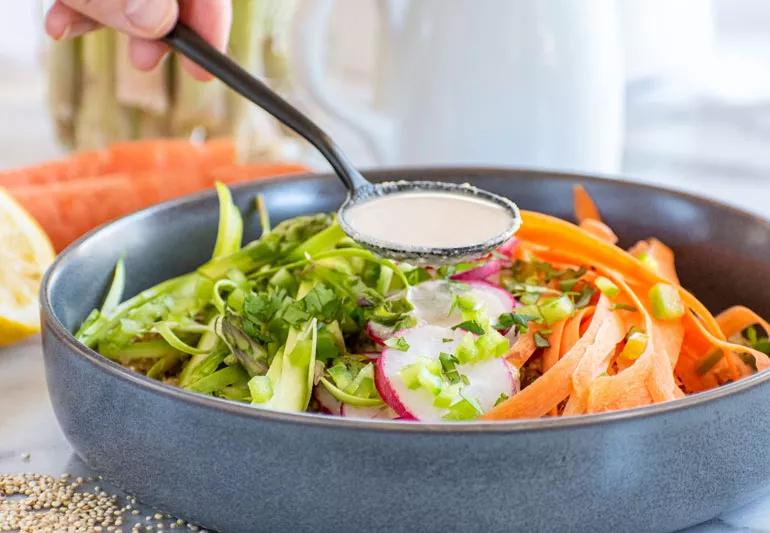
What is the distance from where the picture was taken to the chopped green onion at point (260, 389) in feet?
3.68

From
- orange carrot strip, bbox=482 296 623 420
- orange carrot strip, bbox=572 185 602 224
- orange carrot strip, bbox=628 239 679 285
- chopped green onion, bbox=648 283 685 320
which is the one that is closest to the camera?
orange carrot strip, bbox=482 296 623 420

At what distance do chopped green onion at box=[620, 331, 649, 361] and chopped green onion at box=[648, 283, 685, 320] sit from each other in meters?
0.09

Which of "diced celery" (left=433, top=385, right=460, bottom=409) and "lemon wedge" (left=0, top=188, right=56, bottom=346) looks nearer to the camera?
"diced celery" (left=433, top=385, right=460, bottom=409)

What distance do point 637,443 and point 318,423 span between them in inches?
10.6

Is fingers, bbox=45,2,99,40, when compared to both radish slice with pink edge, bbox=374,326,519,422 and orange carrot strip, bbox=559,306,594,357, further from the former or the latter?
orange carrot strip, bbox=559,306,594,357

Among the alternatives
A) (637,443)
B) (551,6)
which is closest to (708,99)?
(551,6)

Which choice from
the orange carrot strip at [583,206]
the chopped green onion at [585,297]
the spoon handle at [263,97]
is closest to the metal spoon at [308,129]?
the spoon handle at [263,97]

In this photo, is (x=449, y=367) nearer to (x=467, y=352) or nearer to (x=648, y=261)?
(x=467, y=352)

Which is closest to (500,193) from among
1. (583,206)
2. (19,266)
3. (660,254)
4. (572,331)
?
(583,206)

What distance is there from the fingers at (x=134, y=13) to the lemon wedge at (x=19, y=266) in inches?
12.9

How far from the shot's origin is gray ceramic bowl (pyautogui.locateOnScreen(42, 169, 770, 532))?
92 centimetres

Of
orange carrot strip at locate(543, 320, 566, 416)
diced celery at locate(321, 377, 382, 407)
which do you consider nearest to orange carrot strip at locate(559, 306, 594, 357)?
orange carrot strip at locate(543, 320, 566, 416)

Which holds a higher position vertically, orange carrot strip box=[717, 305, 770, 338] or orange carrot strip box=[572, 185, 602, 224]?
orange carrot strip box=[572, 185, 602, 224]

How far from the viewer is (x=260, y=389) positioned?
3.70 ft
